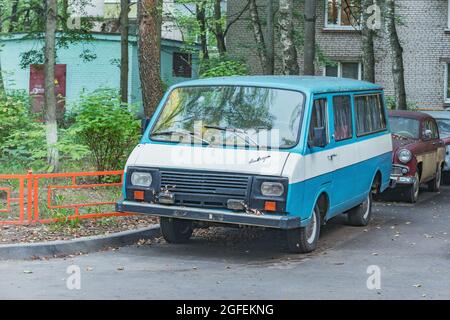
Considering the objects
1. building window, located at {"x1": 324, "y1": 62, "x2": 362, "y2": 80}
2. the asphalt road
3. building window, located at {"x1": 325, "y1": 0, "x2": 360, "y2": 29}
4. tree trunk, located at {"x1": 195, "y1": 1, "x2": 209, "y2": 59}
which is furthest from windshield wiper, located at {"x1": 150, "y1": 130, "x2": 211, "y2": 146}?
tree trunk, located at {"x1": 195, "y1": 1, "x2": 209, "y2": 59}

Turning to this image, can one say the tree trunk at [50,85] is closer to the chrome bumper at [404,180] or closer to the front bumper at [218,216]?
the front bumper at [218,216]

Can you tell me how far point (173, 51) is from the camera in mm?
39281

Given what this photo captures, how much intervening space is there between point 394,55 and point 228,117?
692 inches

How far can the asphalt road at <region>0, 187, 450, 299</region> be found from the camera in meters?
8.73

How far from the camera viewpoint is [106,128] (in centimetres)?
1513

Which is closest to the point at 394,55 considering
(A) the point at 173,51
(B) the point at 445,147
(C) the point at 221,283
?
(B) the point at 445,147

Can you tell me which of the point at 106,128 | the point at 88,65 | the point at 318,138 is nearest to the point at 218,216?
the point at 318,138

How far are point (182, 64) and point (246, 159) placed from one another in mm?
29820

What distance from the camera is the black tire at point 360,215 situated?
45.5 ft

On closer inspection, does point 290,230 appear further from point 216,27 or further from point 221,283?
point 216,27

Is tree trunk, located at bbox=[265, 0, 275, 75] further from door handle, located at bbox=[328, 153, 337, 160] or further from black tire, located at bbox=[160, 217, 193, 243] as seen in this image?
black tire, located at bbox=[160, 217, 193, 243]

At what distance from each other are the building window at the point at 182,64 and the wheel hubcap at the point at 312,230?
28568 millimetres

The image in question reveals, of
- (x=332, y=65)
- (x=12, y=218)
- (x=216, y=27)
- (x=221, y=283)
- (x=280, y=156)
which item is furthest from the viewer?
(x=216, y=27)

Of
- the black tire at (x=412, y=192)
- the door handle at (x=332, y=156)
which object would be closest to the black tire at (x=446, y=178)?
the black tire at (x=412, y=192)
